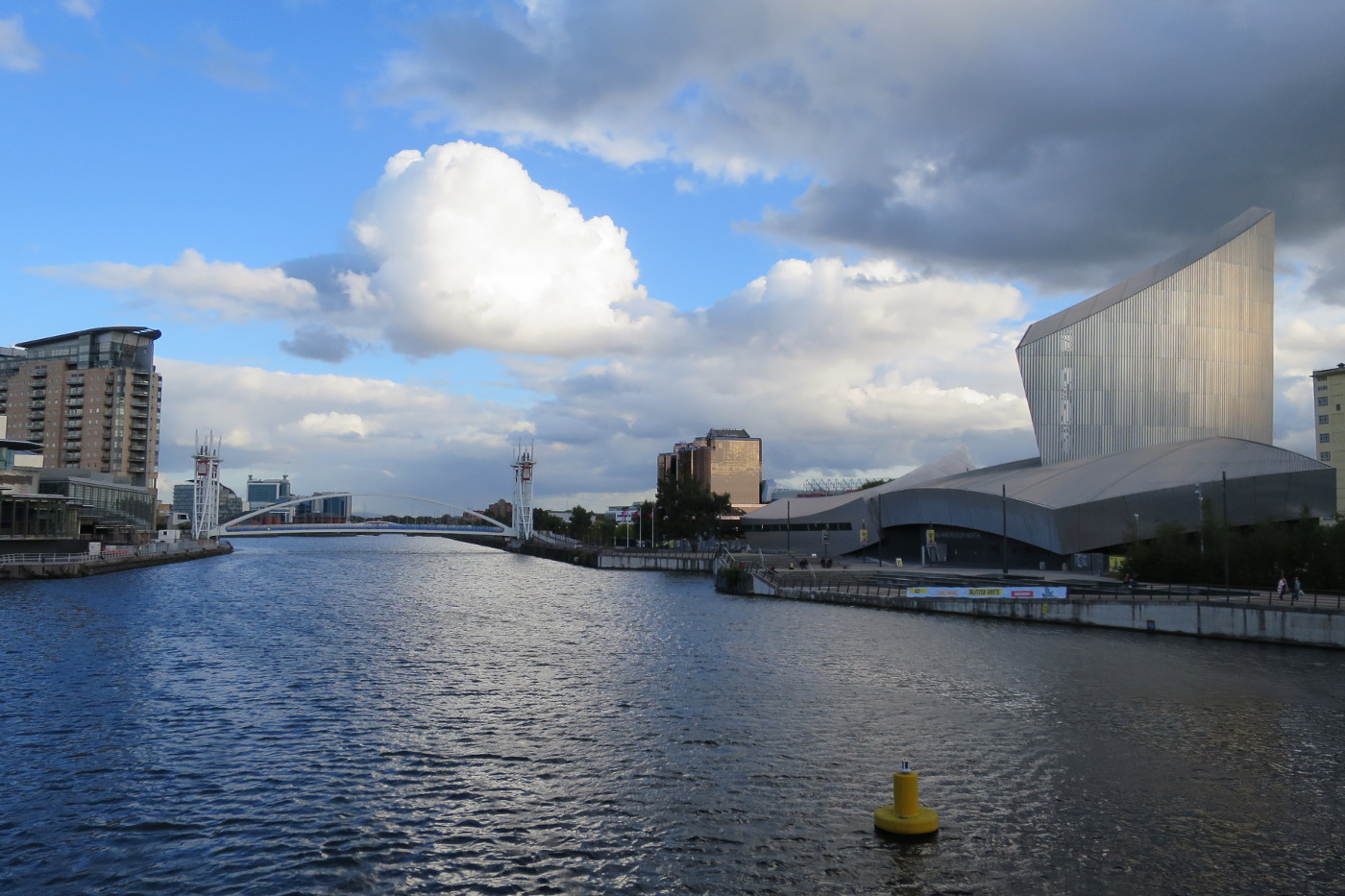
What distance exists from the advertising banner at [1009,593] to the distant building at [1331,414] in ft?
281

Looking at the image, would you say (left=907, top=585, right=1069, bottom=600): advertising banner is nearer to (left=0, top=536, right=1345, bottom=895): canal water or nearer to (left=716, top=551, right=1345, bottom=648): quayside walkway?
(left=716, top=551, right=1345, bottom=648): quayside walkway

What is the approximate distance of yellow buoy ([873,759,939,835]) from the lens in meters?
15.7

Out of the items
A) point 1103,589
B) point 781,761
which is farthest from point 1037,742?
point 1103,589

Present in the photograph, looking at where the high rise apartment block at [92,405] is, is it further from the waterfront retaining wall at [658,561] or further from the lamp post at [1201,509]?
the lamp post at [1201,509]

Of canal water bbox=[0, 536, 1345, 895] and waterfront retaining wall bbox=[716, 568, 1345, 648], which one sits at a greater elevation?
waterfront retaining wall bbox=[716, 568, 1345, 648]

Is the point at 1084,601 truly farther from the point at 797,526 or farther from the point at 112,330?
the point at 112,330

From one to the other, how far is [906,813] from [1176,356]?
79888mm

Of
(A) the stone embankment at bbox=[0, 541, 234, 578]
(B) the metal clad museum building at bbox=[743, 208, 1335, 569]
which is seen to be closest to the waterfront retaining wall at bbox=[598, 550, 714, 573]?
(B) the metal clad museum building at bbox=[743, 208, 1335, 569]

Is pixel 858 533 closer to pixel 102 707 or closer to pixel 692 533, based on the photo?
pixel 692 533

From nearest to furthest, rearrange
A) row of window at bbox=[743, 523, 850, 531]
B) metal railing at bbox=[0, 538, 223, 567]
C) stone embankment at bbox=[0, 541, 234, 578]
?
stone embankment at bbox=[0, 541, 234, 578] < metal railing at bbox=[0, 538, 223, 567] < row of window at bbox=[743, 523, 850, 531]

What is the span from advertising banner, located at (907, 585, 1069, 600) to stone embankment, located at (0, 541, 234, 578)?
64119 mm

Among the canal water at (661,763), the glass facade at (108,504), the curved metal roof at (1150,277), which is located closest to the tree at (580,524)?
the glass facade at (108,504)

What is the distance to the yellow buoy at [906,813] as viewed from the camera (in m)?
15.7

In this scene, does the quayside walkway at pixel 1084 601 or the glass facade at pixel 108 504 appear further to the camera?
the glass facade at pixel 108 504
